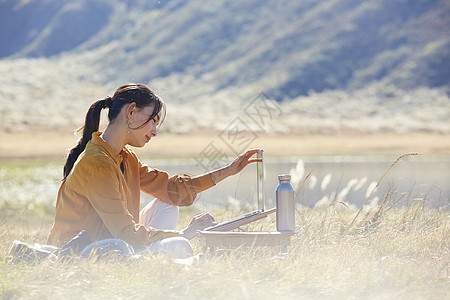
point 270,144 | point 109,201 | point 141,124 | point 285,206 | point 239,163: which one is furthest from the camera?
point 270,144

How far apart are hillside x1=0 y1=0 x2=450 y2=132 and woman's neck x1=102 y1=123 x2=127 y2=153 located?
1025 inches

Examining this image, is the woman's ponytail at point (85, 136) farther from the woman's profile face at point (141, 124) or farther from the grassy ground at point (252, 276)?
the grassy ground at point (252, 276)

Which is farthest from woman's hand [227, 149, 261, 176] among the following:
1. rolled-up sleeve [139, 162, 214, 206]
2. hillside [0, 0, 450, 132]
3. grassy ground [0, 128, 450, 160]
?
hillside [0, 0, 450, 132]

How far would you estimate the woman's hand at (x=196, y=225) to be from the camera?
3.12 m

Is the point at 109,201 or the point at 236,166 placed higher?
the point at 236,166

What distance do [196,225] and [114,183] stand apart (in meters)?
0.48

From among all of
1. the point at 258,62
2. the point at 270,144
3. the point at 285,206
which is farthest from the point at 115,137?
the point at 258,62

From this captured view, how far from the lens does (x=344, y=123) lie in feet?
112

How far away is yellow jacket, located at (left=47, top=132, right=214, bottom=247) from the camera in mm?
2885

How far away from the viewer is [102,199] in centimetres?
288

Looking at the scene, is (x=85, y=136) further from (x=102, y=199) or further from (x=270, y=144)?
(x=270, y=144)

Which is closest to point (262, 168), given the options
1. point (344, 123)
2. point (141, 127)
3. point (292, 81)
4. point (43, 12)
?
point (141, 127)

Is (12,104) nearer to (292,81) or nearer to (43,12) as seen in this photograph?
(292,81)

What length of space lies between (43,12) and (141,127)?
88.9 meters
